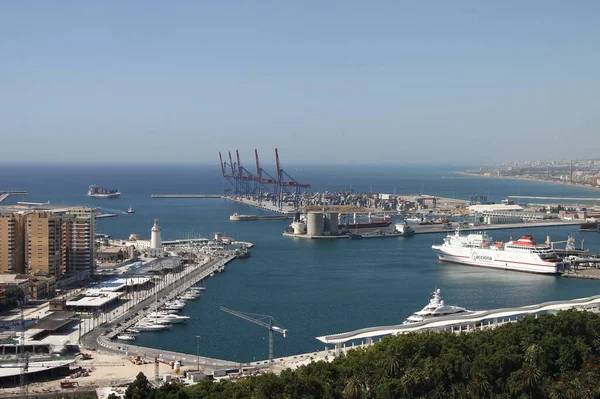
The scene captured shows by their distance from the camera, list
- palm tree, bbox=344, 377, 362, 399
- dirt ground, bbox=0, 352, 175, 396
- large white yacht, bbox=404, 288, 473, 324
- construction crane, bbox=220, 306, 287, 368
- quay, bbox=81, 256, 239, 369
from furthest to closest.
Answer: large white yacht, bbox=404, 288, 473, 324, construction crane, bbox=220, 306, 287, 368, quay, bbox=81, 256, 239, 369, dirt ground, bbox=0, 352, 175, 396, palm tree, bbox=344, 377, 362, 399

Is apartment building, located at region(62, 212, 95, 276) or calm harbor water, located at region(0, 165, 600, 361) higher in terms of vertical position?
apartment building, located at region(62, 212, 95, 276)

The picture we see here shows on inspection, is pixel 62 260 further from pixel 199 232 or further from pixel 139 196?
pixel 139 196

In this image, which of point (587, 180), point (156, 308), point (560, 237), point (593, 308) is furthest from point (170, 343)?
point (587, 180)

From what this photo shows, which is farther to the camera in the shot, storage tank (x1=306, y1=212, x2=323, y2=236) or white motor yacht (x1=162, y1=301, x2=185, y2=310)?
storage tank (x1=306, y1=212, x2=323, y2=236)

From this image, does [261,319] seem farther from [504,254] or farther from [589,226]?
[589,226]

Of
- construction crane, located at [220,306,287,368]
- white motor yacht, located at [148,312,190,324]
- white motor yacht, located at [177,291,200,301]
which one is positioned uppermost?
white motor yacht, located at [177,291,200,301]

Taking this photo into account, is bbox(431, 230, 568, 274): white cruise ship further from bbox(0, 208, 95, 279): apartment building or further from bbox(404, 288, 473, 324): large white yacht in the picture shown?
bbox(0, 208, 95, 279): apartment building

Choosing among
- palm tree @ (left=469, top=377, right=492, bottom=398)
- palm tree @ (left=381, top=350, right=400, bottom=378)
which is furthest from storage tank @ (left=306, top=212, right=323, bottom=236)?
palm tree @ (left=469, top=377, right=492, bottom=398)

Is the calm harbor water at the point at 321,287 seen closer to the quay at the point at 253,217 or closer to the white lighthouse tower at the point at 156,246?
the quay at the point at 253,217
